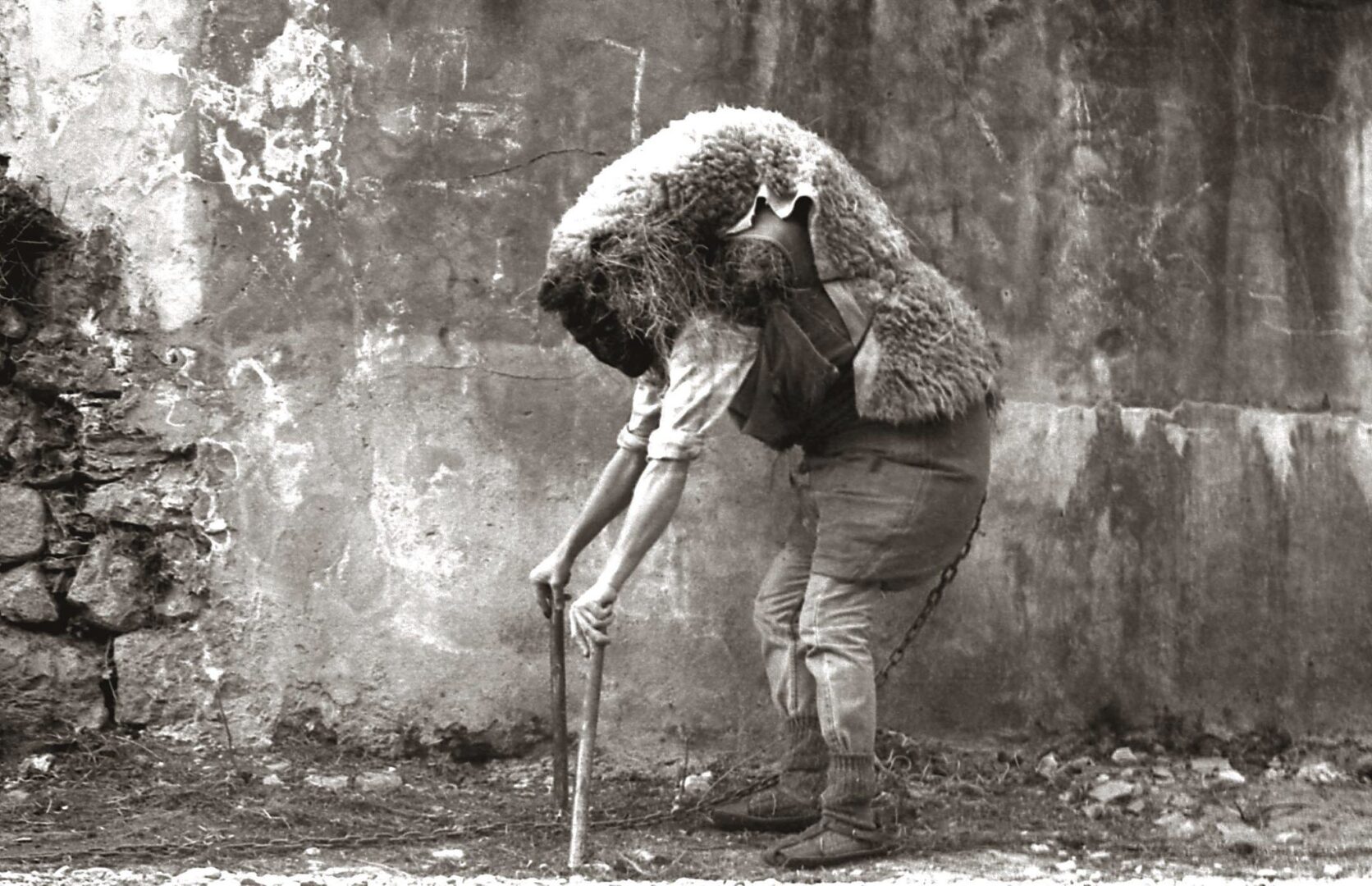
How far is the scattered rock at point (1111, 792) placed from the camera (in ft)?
15.0

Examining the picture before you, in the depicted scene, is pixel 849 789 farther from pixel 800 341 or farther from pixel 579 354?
pixel 579 354

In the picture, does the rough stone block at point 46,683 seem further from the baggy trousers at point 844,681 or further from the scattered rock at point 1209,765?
the scattered rock at point 1209,765

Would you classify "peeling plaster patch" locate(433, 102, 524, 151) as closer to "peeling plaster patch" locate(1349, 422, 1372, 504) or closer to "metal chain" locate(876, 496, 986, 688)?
"metal chain" locate(876, 496, 986, 688)

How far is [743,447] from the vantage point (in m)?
4.66

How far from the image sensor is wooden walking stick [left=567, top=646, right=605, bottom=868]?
364cm

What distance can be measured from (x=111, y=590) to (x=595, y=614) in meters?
1.58

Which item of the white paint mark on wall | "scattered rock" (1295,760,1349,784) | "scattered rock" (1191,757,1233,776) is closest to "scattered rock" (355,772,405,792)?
the white paint mark on wall

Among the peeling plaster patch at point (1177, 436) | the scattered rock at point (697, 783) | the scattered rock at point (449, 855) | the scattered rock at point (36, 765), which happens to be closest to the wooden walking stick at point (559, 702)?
the scattered rock at point (449, 855)

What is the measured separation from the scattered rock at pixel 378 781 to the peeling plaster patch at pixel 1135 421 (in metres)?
2.32

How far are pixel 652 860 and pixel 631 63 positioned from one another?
2194mm

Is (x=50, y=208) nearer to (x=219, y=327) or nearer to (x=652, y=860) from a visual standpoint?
(x=219, y=327)

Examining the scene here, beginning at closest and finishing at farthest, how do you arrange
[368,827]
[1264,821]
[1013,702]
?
1. [368,827]
2. [1264,821]
3. [1013,702]

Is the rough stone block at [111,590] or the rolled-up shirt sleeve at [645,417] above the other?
the rolled-up shirt sleeve at [645,417]

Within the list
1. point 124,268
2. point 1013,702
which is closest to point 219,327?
point 124,268
